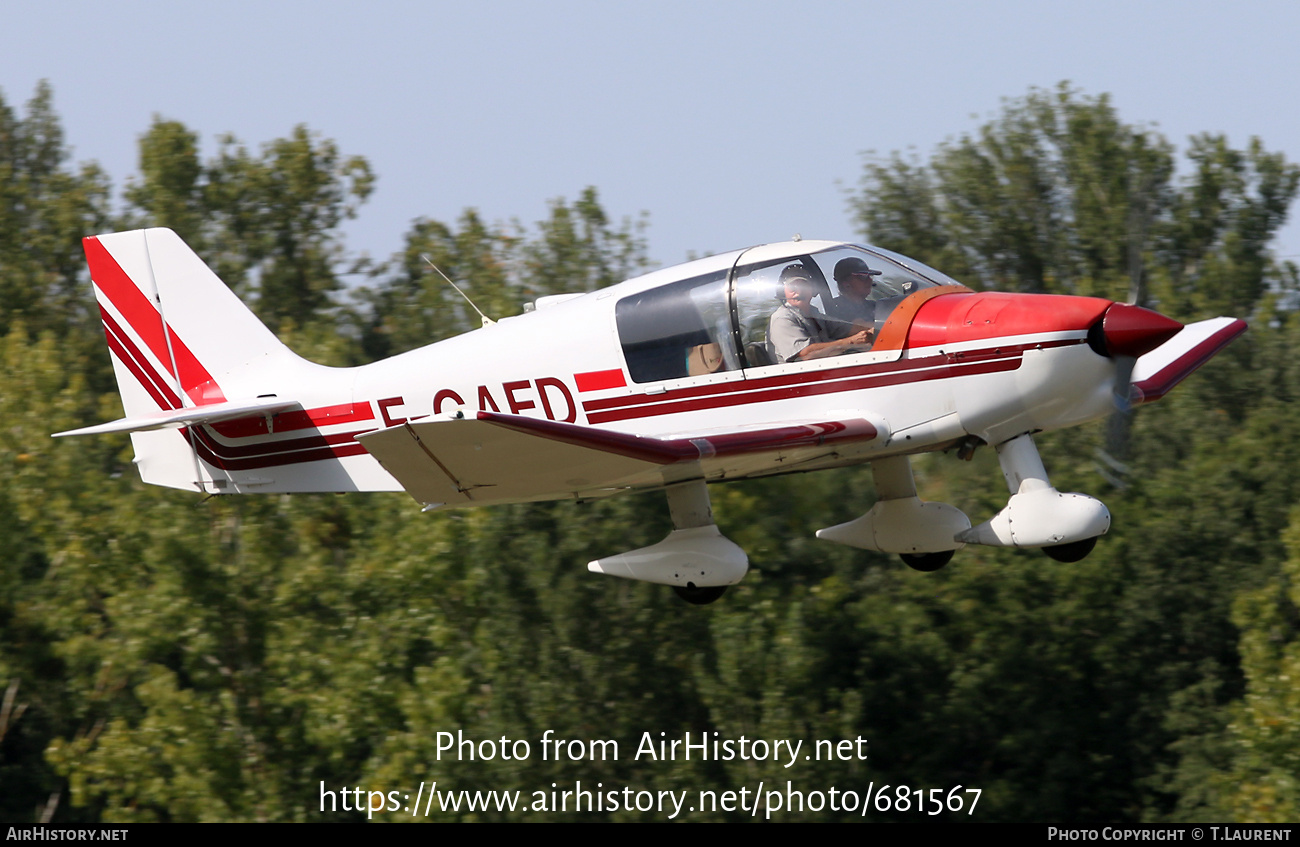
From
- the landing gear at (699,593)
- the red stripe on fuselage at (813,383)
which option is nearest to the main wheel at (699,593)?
the landing gear at (699,593)

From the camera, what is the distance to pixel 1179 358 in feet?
32.0

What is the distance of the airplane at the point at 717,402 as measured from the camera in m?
7.97

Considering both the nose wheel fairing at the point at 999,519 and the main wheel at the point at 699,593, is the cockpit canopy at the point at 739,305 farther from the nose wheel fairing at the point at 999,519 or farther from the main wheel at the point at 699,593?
the main wheel at the point at 699,593

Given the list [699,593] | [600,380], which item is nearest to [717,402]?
[600,380]

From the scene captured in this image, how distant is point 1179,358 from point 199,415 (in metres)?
6.82

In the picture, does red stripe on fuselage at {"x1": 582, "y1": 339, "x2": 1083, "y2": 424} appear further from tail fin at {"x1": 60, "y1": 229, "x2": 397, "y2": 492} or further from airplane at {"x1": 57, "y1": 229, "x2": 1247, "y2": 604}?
tail fin at {"x1": 60, "y1": 229, "x2": 397, "y2": 492}

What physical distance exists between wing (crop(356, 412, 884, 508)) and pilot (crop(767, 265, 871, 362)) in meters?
0.46

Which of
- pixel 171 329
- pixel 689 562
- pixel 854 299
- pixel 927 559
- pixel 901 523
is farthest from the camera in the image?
pixel 171 329

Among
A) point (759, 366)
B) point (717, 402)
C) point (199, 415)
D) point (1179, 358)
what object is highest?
point (199, 415)

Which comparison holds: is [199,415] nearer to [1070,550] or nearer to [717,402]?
[717,402]

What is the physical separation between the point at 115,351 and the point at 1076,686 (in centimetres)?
1850

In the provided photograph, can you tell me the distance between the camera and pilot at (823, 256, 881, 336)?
852 centimetres

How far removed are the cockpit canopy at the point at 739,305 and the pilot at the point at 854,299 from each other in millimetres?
12

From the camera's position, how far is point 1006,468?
8539 millimetres
